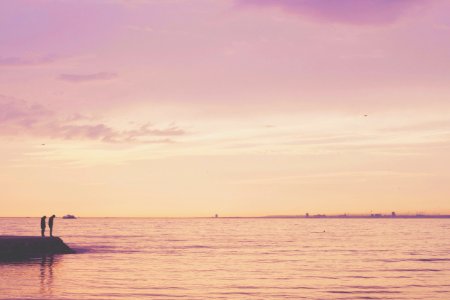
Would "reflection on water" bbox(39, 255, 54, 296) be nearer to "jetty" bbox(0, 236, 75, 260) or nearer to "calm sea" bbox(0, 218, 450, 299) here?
"calm sea" bbox(0, 218, 450, 299)

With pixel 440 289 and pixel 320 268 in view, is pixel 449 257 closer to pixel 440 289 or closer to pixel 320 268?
pixel 320 268

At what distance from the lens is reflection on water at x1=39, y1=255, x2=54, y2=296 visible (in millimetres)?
32541

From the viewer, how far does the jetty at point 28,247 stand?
5253cm

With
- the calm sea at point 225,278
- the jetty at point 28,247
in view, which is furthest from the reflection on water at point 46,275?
the jetty at point 28,247

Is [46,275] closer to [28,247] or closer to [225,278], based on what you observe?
[225,278]

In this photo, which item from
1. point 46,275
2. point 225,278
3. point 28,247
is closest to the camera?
point 46,275

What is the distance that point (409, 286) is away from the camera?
3784 centimetres

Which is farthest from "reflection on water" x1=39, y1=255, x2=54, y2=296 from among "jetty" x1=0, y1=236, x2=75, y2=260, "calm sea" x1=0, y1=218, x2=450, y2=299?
"jetty" x1=0, y1=236, x2=75, y2=260

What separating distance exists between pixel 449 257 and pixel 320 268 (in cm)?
2182

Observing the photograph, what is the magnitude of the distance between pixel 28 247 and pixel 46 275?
Answer: 16954 millimetres

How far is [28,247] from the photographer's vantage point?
55.2 meters

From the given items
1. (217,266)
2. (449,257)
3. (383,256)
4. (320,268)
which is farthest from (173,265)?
(449,257)

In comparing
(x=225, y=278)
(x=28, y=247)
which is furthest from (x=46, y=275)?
(x=28, y=247)

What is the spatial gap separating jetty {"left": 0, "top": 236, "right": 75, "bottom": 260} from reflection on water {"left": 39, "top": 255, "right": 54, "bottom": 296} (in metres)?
1.90
